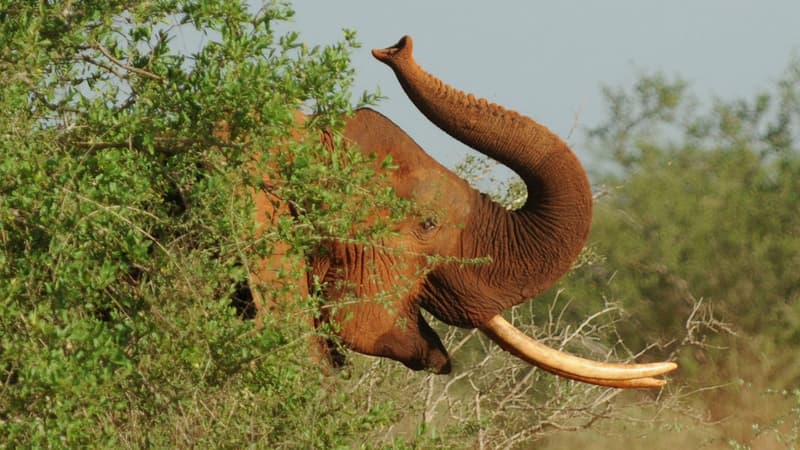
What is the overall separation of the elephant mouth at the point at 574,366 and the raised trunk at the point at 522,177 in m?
0.15

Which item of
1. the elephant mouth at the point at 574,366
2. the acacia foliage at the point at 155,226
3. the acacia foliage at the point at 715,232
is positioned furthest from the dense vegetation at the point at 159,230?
the acacia foliage at the point at 715,232

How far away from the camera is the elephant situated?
6031 mm

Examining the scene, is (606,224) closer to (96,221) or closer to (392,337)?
(392,337)

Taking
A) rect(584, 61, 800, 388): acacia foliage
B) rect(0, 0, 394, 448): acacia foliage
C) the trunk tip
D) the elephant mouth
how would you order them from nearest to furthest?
rect(0, 0, 394, 448): acacia foliage < the trunk tip < the elephant mouth < rect(584, 61, 800, 388): acacia foliage

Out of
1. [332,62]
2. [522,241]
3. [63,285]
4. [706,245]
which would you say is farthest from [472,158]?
[706,245]

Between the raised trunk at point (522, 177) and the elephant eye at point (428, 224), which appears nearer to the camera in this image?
the raised trunk at point (522, 177)

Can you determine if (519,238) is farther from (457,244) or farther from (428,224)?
(428,224)

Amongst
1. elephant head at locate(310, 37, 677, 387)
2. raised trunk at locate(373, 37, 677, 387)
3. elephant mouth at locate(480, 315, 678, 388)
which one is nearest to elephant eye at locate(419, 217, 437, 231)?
elephant head at locate(310, 37, 677, 387)

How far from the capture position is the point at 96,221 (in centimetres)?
466

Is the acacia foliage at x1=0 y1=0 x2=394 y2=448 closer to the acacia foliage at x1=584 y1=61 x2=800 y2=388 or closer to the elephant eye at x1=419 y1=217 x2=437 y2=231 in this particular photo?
the elephant eye at x1=419 y1=217 x2=437 y2=231

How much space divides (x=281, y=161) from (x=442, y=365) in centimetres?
158

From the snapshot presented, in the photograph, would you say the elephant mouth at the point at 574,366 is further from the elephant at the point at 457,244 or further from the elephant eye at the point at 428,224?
the elephant eye at the point at 428,224

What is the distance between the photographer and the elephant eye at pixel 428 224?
6.13 meters

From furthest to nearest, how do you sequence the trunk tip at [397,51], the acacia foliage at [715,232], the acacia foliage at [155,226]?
the acacia foliage at [715,232]
the trunk tip at [397,51]
the acacia foliage at [155,226]
